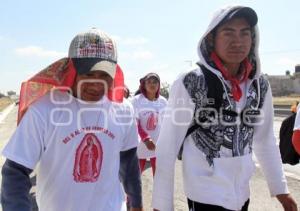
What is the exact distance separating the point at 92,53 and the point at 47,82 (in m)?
0.29

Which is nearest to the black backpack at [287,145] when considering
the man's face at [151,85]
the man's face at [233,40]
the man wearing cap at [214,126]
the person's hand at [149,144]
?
the man wearing cap at [214,126]

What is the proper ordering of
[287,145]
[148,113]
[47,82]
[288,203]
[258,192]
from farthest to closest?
1. [148,113]
2. [258,192]
3. [287,145]
4. [288,203]
5. [47,82]

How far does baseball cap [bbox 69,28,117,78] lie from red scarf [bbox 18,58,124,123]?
2.1 inches

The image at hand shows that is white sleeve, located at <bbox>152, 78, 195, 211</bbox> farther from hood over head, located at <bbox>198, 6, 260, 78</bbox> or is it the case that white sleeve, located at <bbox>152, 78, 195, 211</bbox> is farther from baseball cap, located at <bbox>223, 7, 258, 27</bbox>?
baseball cap, located at <bbox>223, 7, 258, 27</bbox>

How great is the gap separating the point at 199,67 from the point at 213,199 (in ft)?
2.51

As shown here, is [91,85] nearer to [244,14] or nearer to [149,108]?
[244,14]

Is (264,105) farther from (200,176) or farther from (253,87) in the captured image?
(200,176)

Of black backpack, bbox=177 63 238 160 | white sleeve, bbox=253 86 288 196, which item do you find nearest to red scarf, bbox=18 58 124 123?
black backpack, bbox=177 63 238 160

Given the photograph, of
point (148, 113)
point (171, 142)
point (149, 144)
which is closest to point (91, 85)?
point (171, 142)

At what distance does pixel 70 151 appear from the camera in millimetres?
2355

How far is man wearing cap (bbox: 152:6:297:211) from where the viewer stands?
2.46 meters

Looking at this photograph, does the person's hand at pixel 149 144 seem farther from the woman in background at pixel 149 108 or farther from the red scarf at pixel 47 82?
the red scarf at pixel 47 82

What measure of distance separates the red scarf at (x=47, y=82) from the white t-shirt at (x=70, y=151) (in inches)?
1.8

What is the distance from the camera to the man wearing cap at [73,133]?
224cm
